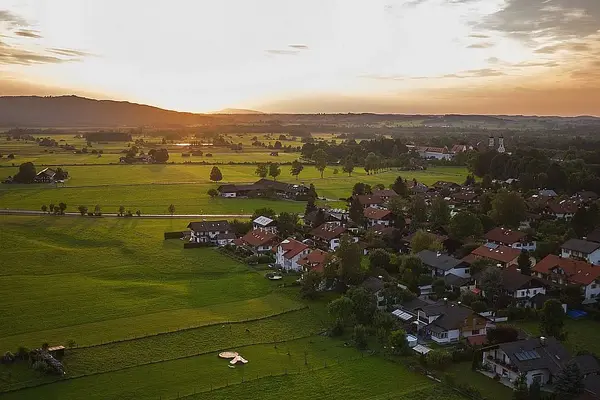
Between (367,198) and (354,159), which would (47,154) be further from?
(367,198)

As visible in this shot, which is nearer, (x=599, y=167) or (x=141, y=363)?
(x=141, y=363)

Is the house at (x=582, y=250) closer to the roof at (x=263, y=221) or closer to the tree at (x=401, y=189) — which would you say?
the roof at (x=263, y=221)

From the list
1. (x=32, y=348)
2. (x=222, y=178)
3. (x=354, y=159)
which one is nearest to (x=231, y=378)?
(x=32, y=348)

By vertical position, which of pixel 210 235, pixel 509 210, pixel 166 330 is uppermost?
pixel 509 210

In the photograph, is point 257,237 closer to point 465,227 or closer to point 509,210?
point 465,227

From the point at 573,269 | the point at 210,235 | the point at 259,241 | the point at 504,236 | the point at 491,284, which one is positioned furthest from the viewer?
the point at 210,235

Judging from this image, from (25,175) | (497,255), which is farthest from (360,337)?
(25,175)

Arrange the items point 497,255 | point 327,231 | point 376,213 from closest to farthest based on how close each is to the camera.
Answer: point 497,255, point 327,231, point 376,213
